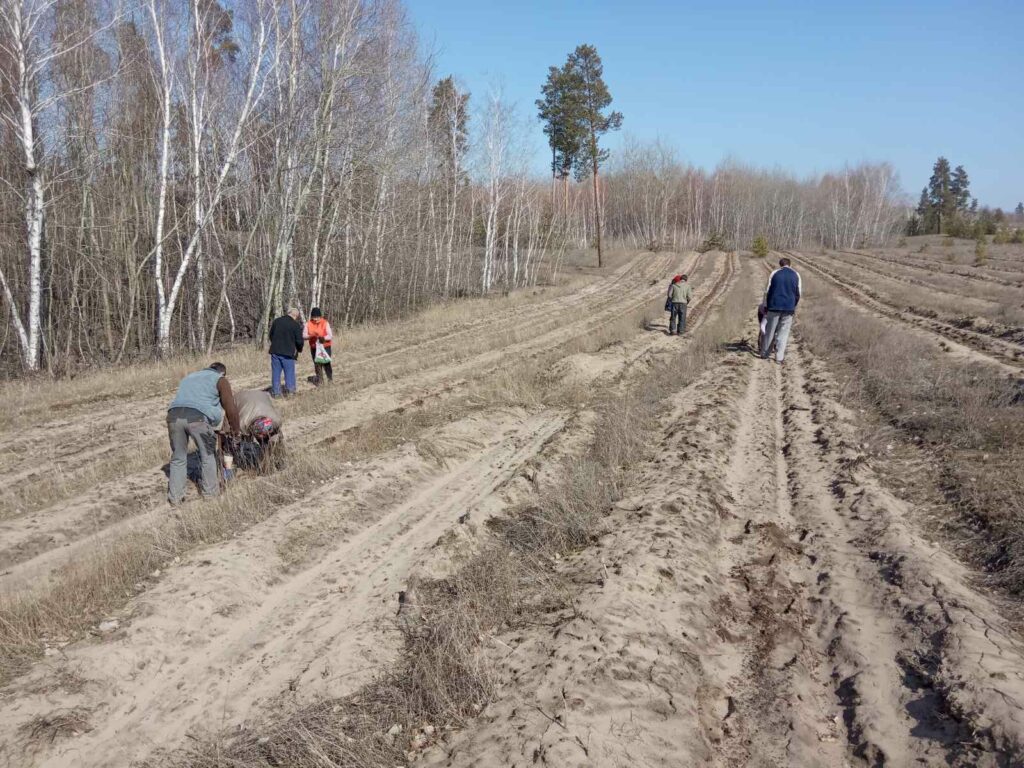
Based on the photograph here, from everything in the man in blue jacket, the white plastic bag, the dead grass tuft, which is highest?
the man in blue jacket

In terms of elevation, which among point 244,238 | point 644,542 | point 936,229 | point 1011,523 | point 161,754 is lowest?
point 161,754

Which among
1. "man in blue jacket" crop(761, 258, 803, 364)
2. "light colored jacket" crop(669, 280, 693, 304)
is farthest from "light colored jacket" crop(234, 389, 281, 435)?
"light colored jacket" crop(669, 280, 693, 304)

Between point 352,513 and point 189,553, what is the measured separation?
1.51 m

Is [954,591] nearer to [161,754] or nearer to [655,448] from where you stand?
[655,448]

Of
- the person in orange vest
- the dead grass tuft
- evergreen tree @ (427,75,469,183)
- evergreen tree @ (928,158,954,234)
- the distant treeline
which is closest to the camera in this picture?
the dead grass tuft

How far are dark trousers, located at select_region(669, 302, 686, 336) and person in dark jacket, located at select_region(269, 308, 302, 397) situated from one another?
10.3m

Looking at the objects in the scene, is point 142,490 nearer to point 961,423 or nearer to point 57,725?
point 57,725

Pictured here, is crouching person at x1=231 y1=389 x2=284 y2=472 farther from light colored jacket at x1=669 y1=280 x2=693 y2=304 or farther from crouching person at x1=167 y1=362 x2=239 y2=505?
light colored jacket at x1=669 y1=280 x2=693 y2=304

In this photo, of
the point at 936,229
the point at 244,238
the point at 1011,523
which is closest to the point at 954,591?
the point at 1011,523

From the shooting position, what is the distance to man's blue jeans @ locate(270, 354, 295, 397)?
10.9 meters

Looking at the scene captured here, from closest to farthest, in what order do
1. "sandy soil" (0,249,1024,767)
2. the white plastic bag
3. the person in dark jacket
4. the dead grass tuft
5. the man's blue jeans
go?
"sandy soil" (0,249,1024,767) < the dead grass tuft < the person in dark jacket < the man's blue jeans < the white plastic bag

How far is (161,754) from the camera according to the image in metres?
3.48

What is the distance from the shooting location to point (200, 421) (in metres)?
6.64

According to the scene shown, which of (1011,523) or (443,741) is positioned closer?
(443,741)
